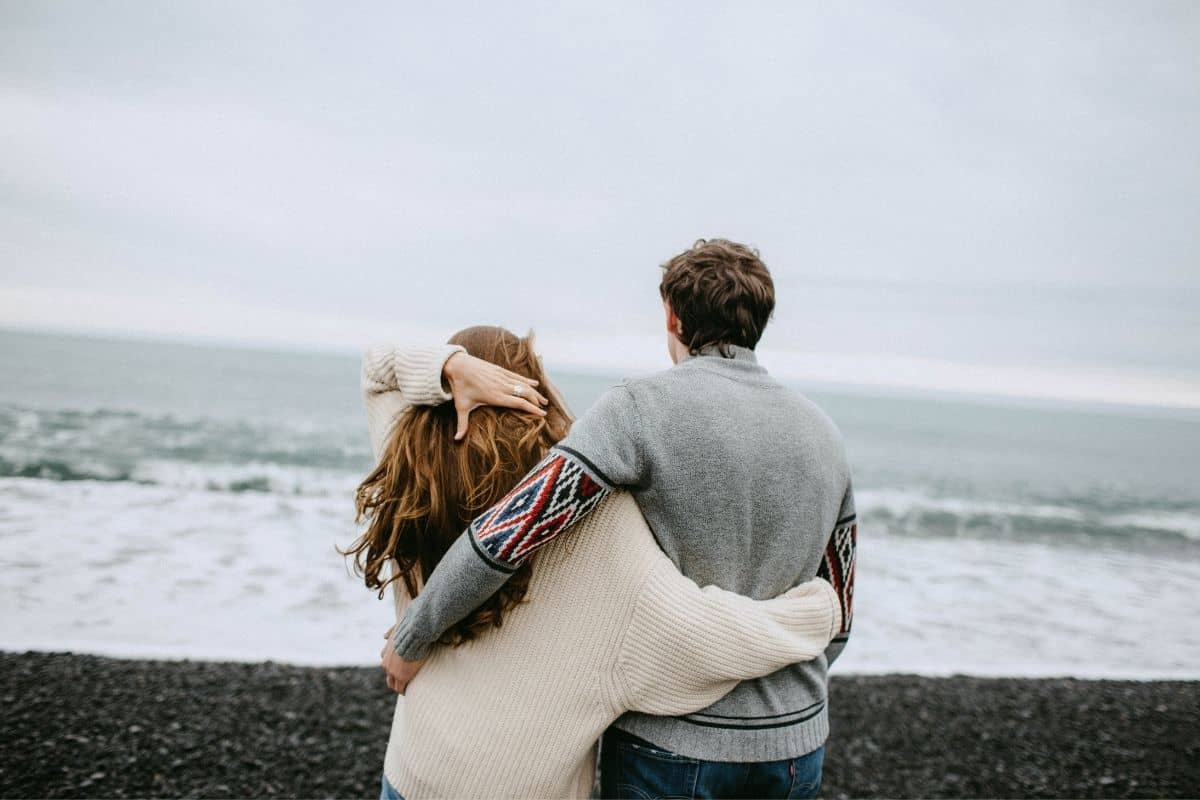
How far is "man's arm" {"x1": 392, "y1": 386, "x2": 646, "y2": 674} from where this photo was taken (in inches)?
49.0

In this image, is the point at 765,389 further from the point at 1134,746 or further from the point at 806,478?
the point at 1134,746

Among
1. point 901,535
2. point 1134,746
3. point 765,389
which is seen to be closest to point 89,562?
point 765,389

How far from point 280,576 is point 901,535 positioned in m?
9.41

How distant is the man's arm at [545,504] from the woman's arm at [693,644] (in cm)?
21

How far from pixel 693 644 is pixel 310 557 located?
6884 millimetres

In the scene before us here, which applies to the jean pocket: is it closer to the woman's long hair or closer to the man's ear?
the woman's long hair

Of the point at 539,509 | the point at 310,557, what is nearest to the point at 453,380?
the point at 539,509

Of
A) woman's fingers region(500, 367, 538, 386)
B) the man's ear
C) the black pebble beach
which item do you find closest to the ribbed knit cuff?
woman's fingers region(500, 367, 538, 386)

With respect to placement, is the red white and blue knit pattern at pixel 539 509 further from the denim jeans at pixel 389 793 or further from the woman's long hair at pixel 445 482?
the denim jeans at pixel 389 793

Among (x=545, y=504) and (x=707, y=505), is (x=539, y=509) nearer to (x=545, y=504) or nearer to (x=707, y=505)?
(x=545, y=504)

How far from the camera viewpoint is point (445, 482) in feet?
4.70

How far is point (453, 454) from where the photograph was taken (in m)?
1.45

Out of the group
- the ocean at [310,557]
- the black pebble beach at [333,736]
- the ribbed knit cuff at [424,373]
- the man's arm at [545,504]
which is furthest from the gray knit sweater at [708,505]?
the black pebble beach at [333,736]

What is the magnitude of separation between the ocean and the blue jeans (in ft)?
3.31
